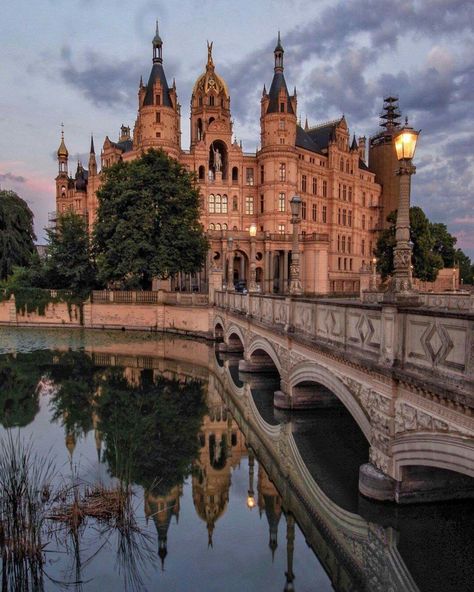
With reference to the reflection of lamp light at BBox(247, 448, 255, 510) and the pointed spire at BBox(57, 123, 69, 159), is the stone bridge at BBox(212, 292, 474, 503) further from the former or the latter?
the pointed spire at BBox(57, 123, 69, 159)

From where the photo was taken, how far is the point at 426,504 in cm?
848

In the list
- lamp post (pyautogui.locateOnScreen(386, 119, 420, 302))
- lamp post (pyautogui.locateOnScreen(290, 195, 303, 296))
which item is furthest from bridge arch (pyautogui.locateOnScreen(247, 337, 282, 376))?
lamp post (pyautogui.locateOnScreen(386, 119, 420, 302))

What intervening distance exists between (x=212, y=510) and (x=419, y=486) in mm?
4218

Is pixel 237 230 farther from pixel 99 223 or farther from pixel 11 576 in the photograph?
pixel 11 576

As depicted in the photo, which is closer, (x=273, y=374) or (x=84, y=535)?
(x=84, y=535)

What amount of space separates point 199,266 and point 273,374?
20.9 meters

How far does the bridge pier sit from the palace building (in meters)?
42.2

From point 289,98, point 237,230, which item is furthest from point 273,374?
point 289,98

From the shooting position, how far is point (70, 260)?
4250cm

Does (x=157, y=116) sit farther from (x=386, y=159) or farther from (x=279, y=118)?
(x=386, y=159)

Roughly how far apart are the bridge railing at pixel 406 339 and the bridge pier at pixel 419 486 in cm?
216

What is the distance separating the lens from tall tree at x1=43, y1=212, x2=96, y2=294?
41.6 m

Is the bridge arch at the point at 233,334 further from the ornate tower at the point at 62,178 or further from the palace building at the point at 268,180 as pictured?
the ornate tower at the point at 62,178

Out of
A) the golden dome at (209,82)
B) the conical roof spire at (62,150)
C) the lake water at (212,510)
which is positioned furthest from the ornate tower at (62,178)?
the lake water at (212,510)
